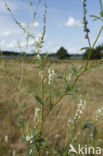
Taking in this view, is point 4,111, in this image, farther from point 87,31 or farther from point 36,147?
point 87,31

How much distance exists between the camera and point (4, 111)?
4.38m

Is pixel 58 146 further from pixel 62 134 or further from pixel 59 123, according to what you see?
pixel 59 123

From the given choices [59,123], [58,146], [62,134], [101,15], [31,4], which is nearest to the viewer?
[101,15]

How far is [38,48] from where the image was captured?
1053 mm

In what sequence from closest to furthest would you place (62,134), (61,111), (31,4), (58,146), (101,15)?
1. (101,15)
2. (31,4)
3. (58,146)
4. (62,134)
5. (61,111)

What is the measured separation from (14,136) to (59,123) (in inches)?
40.3

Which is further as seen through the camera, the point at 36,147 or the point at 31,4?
the point at 31,4

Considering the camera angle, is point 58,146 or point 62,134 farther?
point 62,134

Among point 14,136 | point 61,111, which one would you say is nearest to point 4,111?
point 14,136

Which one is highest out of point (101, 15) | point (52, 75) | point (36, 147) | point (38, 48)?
point (101, 15)

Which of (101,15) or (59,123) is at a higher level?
(101,15)

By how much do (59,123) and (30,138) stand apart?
10.7ft

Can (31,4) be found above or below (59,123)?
above

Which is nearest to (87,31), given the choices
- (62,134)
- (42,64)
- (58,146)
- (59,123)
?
(42,64)
